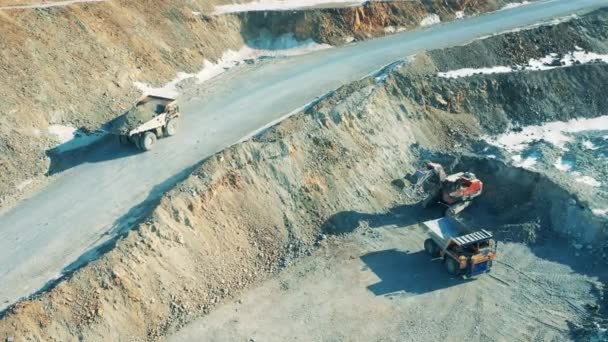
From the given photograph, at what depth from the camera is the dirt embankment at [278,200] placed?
20.2 meters

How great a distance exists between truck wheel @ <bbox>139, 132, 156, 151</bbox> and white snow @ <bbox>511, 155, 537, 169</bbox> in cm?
1587

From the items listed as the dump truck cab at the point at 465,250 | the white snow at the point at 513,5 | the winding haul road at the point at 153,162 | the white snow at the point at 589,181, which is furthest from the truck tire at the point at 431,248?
the white snow at the point at 513,5

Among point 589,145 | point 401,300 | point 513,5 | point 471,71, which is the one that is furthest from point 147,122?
point 513,5

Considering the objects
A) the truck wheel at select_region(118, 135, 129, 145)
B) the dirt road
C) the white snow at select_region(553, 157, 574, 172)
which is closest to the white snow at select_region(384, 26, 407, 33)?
the white snow at select_region(553, 157, 574, 172)

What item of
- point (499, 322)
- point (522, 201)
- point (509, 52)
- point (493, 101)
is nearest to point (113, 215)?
point (499, 322)

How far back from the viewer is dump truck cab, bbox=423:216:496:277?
23.5m

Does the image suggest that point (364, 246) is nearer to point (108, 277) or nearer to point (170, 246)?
point (170, 246)

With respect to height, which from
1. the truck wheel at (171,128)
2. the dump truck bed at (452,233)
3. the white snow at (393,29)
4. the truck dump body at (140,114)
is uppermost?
the truck dump body at (140,114)

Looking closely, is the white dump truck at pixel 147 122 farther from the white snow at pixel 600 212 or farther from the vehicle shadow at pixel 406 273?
the white snow at pixel 600 212

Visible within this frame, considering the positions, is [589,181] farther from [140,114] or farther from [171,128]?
[140,114]

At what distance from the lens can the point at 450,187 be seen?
26766 millimetres

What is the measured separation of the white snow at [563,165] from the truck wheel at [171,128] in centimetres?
1710

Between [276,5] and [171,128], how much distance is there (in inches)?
561

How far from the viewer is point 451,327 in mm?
22031
